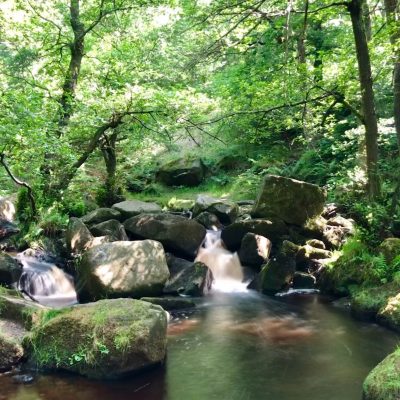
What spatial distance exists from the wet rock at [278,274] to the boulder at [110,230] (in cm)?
348

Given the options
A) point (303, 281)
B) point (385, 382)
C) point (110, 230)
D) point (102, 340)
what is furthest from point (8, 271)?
point (385, 382)

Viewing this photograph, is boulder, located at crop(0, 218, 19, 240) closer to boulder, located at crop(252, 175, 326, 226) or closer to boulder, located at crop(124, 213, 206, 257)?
boulder, located at crop(124, 213, 206, 257)

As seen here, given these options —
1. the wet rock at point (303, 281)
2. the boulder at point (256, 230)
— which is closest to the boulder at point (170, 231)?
the boulder at point (256, 230)

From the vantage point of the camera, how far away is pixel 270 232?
433 inches

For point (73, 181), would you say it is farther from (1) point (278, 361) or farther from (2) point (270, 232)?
(1) point (278, 361)

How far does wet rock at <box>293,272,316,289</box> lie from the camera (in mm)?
9742

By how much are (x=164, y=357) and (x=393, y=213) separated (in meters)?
5.40

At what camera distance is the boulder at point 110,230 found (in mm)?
10512

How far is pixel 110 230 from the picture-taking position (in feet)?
34.8

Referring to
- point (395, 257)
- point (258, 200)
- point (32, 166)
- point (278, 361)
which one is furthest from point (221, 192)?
point (278, 361)

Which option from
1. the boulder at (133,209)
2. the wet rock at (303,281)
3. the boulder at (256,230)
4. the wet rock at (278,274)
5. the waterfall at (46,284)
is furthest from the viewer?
the boulder at (133,209)

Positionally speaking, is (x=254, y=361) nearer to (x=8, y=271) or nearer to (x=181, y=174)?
(x=8, y=271)

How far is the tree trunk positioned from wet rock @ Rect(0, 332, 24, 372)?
7089 mm

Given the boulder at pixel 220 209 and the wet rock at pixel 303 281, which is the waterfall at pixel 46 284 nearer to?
the boulder at pixel 220 209
